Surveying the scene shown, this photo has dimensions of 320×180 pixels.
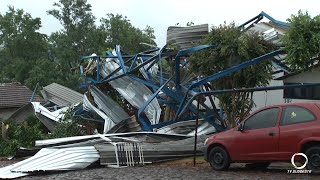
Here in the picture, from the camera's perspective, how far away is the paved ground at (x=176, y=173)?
11.1 m

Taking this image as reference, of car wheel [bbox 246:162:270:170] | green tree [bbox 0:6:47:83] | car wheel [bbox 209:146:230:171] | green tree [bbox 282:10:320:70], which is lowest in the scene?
car wheel [bbox 246:162:270:170]

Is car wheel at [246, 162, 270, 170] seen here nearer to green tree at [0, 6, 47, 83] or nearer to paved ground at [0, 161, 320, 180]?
paved ground at [0, 161, 320, 180]

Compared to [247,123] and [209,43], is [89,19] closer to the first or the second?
[209,43]

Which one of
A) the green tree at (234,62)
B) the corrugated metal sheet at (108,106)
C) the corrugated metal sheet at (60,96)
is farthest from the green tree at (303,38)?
the corrugated metal sheet at (60,96)

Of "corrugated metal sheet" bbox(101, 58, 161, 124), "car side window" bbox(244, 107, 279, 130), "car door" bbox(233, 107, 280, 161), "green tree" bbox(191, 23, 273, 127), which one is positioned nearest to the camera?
"car door" bbox(233, 107, 280, 161)

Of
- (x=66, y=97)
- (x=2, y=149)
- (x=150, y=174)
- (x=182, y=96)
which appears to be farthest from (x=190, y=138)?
(x=66, y=97)

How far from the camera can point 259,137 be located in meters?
11.2

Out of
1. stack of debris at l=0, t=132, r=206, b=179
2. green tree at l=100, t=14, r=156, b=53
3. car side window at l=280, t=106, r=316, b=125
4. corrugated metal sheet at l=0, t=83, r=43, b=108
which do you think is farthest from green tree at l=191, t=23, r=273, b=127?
green tree at l=100, t=14, r=156, b=53

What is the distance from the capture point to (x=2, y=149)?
66.9 ft

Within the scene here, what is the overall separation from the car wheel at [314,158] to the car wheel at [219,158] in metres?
2.19

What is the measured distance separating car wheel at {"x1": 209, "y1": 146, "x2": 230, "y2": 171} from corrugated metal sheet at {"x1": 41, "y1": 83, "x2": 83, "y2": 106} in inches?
620

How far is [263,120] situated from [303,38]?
3.82 m

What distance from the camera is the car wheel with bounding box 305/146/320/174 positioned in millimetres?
10211

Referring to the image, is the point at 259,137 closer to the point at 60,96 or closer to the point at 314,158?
the point at 314,158
